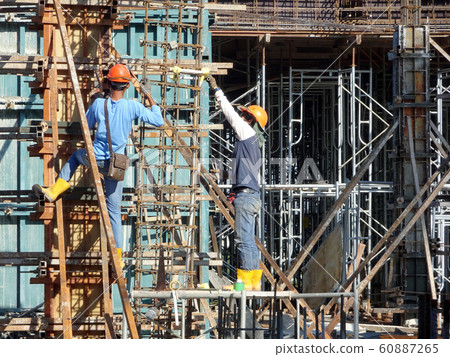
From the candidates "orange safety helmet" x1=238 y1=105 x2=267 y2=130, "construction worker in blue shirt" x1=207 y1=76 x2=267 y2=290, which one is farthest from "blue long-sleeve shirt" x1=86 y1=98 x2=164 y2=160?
"orange safety helmet" x1=238 y1=105 x2=267 y2=130

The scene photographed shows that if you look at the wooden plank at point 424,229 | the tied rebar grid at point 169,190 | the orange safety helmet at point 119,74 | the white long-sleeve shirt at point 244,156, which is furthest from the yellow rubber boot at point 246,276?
the wooden plank at point 424,229

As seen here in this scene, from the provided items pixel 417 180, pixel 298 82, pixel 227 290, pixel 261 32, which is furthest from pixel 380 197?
pixel 227 290

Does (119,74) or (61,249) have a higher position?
(119,74)

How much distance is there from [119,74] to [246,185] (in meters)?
2.11

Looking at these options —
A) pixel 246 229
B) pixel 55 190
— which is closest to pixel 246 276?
pixel 246 229

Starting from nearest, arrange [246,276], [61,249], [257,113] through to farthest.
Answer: [246,276], [61,249], [257,113]

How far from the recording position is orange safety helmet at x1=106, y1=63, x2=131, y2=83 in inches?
454

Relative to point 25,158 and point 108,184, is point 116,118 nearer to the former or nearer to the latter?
point 108,184

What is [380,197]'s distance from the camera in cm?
2700

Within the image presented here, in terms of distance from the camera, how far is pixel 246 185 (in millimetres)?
11680

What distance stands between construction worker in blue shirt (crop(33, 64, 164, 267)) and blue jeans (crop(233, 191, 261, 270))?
143 centimetres

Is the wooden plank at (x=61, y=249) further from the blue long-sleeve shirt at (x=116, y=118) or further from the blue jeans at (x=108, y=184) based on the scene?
the blue long-sleeve shirt at (x=116, y=118)

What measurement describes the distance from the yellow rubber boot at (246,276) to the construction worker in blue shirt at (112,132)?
59.9 inches

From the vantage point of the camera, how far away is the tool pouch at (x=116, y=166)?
11406 mm
